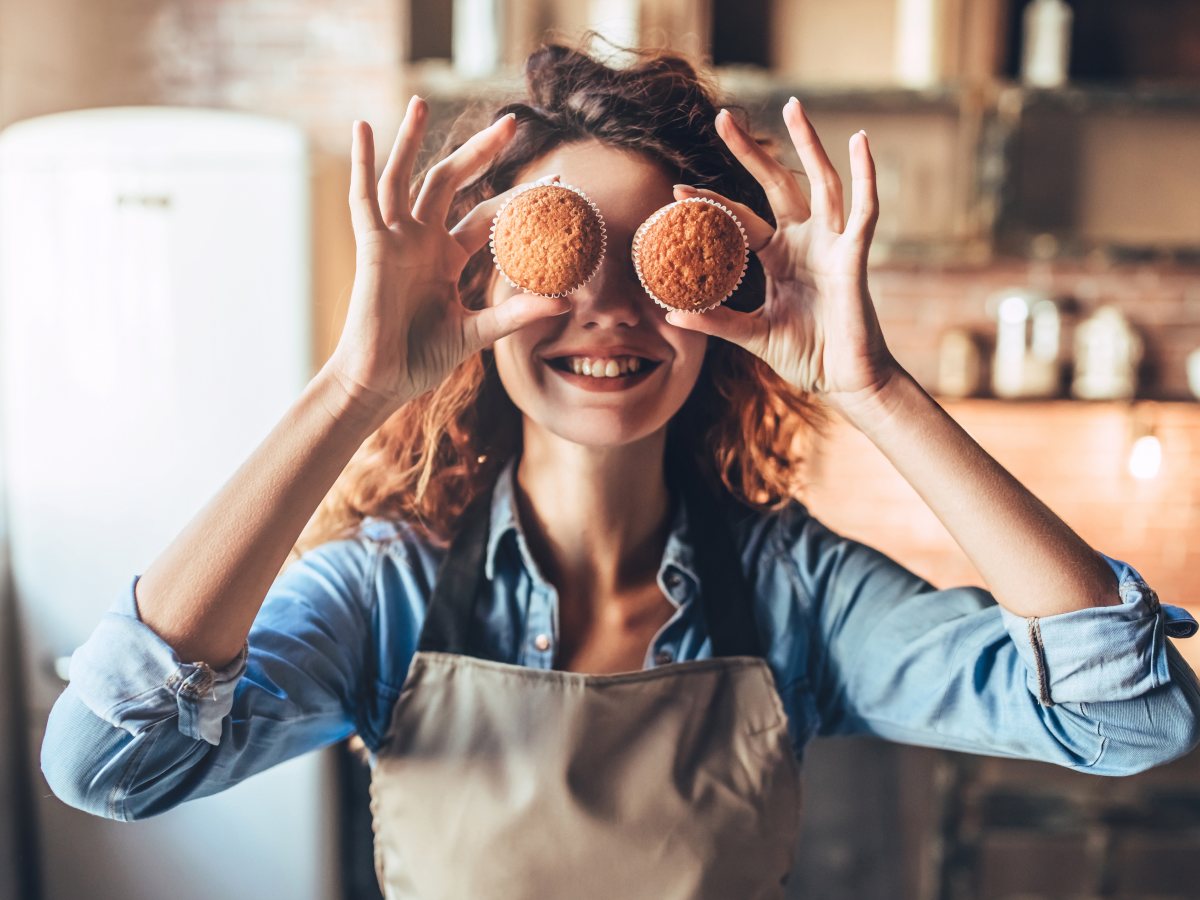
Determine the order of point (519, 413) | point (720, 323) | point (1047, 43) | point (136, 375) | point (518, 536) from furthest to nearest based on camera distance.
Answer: point (1047, 43) → point (136, 375) → point (519, 413) → point (518, 536) → point (720, 323)

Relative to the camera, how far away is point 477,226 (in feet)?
3.06

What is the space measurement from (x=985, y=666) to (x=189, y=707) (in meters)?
0.72

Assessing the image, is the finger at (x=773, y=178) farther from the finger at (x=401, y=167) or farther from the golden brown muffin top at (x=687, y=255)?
the finger at (x=401, y=167)

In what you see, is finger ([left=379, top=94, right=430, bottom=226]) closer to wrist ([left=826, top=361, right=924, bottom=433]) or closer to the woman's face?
the woman's face

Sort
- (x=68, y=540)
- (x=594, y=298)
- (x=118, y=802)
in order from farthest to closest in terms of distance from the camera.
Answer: (x=68, y=540)
(x=594, y=298)
(x=118, y=802)

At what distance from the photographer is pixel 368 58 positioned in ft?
9.21

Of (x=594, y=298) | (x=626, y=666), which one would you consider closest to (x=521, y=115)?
(x=594, y=298)

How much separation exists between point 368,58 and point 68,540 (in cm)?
154

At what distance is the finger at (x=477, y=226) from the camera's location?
0.93 m

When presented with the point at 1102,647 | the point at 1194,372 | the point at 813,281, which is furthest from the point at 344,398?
the point at 1194,372

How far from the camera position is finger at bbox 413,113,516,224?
2.85 ft

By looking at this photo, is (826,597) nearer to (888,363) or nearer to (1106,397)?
(888,363)

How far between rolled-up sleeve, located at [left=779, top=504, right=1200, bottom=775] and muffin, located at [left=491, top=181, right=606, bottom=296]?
434mm

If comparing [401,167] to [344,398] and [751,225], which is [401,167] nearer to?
[344,398]
